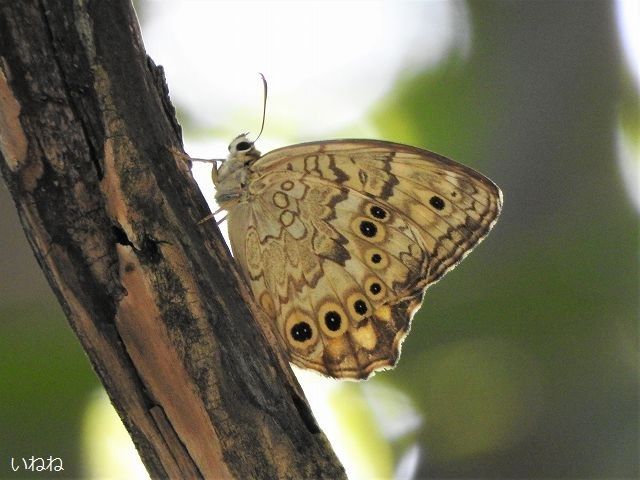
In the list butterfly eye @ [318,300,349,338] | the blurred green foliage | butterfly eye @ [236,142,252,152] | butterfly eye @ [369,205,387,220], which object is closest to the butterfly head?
butterfly eye @ [236,142,252,152]

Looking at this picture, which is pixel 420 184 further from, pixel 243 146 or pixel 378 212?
pixel 243 146

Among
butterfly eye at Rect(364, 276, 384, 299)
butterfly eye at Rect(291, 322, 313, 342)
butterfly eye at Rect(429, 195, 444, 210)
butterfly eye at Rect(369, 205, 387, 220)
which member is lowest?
butterfly eye at Rect(291, 322, 313, 342)

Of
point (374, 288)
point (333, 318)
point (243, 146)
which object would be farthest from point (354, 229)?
point (243, 146)

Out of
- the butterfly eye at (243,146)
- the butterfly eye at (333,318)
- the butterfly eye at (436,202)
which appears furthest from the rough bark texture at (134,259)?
the butterfly eye at (436,202)

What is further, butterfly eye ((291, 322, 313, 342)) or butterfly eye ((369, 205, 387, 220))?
butterfly eye ((369, 205, 387, 220))

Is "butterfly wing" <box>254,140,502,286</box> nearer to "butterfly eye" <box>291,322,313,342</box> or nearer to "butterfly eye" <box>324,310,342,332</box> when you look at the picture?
"butterfly eye" <box>324,310,342,332</box>

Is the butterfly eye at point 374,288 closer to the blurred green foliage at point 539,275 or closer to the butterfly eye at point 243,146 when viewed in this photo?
the butterfly eye at point 243,146

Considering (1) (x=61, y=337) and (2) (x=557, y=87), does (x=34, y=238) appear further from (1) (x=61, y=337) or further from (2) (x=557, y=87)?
(2) (x=557, y=87)
